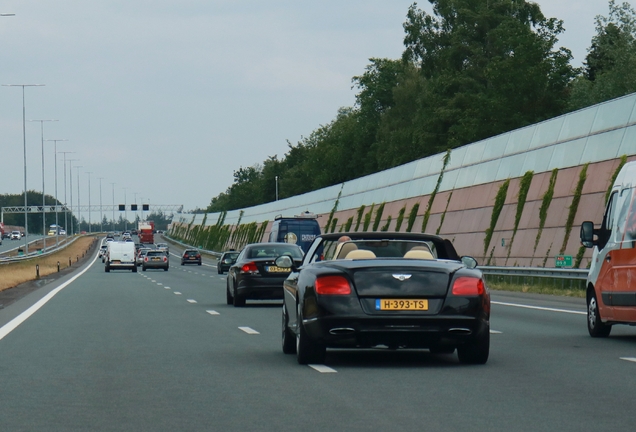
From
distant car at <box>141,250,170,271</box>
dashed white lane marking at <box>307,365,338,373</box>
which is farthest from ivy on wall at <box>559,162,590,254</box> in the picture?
distant car at <box>141,250,170,271</box>

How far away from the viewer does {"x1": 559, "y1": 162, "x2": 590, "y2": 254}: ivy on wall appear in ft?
137

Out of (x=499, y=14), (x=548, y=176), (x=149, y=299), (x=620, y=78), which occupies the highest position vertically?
(x=499, y=14)

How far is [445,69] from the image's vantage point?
9881 centimetres

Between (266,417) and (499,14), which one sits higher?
(499,14)

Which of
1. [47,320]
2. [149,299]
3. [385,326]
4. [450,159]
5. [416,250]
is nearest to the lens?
[385,326]

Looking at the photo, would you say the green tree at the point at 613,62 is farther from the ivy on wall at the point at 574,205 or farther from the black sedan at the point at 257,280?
the black sedan at the point at 257,280

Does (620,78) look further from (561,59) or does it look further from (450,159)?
(450,159)

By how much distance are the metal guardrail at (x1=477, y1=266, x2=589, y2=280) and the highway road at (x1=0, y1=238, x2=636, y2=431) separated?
11975 mm

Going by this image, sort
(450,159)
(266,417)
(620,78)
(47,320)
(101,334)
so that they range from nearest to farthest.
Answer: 1. (266,417)
2. (101,334)
3. (47,320)
4. (450,159)
5. (620,78)

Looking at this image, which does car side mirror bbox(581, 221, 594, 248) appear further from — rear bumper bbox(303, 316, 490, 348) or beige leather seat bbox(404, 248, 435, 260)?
rear bumper bbox(303, 316, 490, 348)

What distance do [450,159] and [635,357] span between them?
160ft

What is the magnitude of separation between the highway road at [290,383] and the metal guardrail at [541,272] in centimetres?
1198

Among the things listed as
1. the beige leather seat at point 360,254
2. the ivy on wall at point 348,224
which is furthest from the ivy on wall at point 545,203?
Answer: the ivy on wall at point 348,224

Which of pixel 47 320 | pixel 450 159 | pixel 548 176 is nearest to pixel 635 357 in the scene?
pixel 47 320
